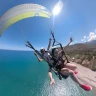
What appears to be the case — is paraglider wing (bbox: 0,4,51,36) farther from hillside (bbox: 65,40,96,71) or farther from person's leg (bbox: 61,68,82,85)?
hillside (bbox: 65,40,96,71)

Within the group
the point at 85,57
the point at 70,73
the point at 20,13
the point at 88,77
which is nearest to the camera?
the point at 70,73

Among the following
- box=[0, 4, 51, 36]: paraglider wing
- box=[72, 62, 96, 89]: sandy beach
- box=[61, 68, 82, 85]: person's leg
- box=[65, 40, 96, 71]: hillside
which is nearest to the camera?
box=[61, 68, 82, 85]: person's leg

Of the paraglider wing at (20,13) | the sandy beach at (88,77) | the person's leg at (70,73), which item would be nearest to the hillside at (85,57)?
the sandy beach at (88,77)

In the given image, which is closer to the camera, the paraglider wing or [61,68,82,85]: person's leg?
[61,68,82,85]: person's leg

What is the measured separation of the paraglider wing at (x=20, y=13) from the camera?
7355mm

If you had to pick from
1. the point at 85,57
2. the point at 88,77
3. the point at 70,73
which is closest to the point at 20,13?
the point at 70,73

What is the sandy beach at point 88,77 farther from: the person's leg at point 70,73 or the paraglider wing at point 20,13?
the paraglider wing at point 20,13

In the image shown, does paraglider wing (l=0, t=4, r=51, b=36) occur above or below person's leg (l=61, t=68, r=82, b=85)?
above

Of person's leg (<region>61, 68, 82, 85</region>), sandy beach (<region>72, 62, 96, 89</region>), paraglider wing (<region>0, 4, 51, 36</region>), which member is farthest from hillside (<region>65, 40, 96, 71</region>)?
paraglider wing (<region>0, 4, 51, 36</region>)

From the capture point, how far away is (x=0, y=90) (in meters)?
35.7

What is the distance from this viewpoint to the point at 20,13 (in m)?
7.59

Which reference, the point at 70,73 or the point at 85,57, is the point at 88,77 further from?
the point at 70,73

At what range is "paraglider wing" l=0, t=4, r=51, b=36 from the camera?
24.1ft

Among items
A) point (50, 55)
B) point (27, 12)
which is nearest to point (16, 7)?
point (27, 12)
